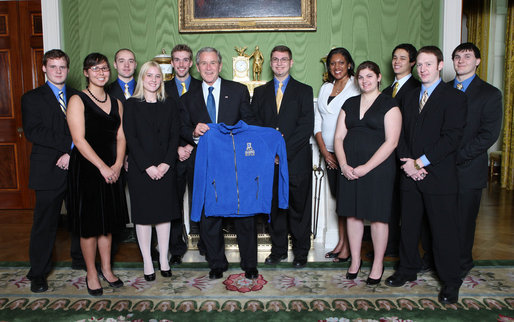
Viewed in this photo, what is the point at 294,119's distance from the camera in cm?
324

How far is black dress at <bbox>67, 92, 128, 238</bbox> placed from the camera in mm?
2676

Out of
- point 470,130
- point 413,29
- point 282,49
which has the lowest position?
point 470,130

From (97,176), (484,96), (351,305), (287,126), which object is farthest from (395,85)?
(97,176)

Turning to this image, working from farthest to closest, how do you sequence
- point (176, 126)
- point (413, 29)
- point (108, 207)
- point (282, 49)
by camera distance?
point (413, 29), point (282, 49), point (176, 126), point (108, 207)

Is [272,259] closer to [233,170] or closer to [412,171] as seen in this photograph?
[233,170]

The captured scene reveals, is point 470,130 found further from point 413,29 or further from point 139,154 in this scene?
point 139,154

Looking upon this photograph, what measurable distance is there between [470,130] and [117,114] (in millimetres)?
2375

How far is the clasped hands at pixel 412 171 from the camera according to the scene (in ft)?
8.65

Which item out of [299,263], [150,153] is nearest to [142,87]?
[150,153]

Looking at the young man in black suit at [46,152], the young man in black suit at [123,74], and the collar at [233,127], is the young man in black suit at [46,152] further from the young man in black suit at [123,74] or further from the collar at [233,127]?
the collar at [233,127]

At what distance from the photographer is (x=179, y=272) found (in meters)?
3.19

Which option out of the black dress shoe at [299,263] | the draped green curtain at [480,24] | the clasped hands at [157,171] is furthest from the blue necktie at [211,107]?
the draped green curtain at [480,24]

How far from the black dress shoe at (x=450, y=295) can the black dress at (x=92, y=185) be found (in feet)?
7.13

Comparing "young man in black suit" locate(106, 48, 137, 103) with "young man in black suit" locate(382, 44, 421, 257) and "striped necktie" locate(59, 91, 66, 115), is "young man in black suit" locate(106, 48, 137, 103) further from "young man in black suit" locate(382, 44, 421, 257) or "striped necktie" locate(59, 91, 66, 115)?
"young man in black suit" locate(382, 44, 421, 257)
